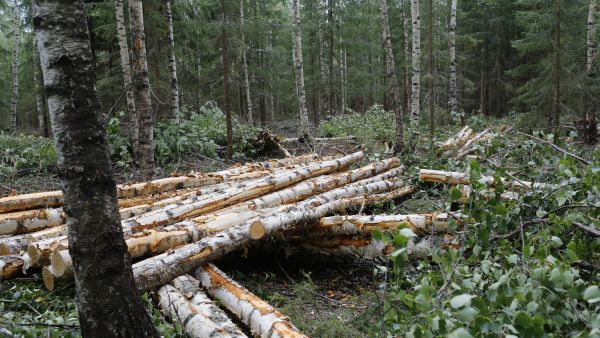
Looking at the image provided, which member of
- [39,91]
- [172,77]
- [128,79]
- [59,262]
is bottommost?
[59,262]

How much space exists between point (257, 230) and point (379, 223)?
1571mm

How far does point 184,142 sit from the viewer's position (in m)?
11.9

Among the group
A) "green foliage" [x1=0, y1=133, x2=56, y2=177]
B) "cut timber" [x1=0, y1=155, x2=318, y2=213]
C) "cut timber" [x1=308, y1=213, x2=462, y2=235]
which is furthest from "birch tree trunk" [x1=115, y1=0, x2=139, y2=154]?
"cut timber" [x1=308, y1=213, x2=462, y2=235]

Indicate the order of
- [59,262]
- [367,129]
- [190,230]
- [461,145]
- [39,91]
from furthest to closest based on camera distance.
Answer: [39,91], [367,129], [461,145], [190,230], [59,262]

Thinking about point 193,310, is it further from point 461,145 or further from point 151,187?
point 461,145

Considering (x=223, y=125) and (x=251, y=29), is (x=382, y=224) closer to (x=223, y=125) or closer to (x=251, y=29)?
(x=251, y=29)

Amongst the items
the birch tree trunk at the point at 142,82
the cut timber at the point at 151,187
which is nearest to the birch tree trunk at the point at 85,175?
the cut timber at the point at 151,187

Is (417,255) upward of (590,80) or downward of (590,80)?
downward

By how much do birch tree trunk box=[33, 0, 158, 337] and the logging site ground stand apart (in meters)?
0.81

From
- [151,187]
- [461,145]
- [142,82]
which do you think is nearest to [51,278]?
[151,187]

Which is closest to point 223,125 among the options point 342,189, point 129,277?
Result: point 342,189

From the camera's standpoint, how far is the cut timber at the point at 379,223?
18.6 ft

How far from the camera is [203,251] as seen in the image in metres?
4.84

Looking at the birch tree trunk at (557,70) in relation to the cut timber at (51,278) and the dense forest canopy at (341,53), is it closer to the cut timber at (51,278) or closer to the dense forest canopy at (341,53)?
the dense forest canopy at (341,53)
